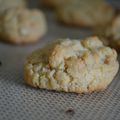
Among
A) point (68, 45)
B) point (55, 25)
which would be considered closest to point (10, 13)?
point (55, 25)

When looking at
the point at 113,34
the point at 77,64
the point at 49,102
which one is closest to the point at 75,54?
the point at 77,64

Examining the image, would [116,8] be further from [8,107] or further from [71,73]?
[8,107]

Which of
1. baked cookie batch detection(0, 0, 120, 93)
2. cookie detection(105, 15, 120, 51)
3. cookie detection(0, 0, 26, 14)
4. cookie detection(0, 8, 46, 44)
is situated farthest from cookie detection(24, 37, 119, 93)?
cookie detection(0, 0, 26, 14)

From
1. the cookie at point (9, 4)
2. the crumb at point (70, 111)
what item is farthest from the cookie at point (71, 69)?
the cookie at point (9, 4)

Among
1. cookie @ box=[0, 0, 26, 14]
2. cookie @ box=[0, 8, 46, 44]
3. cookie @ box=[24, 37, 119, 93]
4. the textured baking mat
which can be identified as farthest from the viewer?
cookie @ box=[0, 0, 26, 14]

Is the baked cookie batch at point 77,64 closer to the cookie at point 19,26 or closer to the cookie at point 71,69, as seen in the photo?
the cookie at point 71,69

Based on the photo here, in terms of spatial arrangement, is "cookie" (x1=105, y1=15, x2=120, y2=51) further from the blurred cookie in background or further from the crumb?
the crumb

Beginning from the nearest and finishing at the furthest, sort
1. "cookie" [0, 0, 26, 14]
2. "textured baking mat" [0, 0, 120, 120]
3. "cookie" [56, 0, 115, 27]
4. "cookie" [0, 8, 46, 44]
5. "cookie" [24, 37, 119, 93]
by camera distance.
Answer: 1. "textured baking mat" [0, 0, 120, 120]
2. "cookie" [24, 37, 119, 93]
3. "cookie" [0, 8, 46, 44]
4. "cookie" [0, 0, 26, 14]
5. "cookie" [56, 0, 115, 27]
